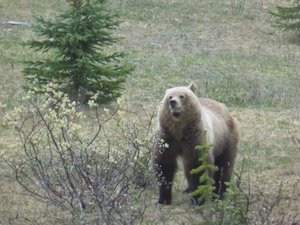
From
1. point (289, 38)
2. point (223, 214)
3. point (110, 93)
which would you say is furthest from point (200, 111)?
point (289, 38)

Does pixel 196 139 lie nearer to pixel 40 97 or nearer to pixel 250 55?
pixel 40 97

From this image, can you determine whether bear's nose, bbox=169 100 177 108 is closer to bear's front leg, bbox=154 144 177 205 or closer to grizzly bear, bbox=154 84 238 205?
grizzly bear, bbox=154 84 238 205

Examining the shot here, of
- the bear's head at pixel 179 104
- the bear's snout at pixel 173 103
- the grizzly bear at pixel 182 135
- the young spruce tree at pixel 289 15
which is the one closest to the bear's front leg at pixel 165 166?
the grizzly bear at pixel 182 135

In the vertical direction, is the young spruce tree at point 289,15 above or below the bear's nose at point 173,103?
below

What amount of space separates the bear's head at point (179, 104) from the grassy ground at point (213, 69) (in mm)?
1088

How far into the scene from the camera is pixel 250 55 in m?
21.6

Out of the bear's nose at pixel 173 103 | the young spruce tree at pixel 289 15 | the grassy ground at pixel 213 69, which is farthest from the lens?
the young spruce tree at pixel 289 15

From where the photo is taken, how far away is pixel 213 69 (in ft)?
63.5

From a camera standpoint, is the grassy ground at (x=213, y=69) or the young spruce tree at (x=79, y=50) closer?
the grassy ground at (x=213, y=69)

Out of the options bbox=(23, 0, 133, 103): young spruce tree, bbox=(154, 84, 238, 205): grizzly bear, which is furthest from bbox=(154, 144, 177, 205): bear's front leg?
bbox=(23, 0, 133, 103): young spruce tree

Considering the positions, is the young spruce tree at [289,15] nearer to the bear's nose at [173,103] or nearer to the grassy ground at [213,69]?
the grassy ground at [213,69]

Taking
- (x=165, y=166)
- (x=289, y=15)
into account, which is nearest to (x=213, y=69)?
(x=289, y=15)

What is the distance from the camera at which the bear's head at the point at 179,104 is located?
9664mm

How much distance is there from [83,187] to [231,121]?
8.10ft
